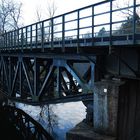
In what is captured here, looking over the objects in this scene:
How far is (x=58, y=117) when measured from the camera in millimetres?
22422

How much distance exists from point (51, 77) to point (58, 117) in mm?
10585

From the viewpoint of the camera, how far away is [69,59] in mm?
10719

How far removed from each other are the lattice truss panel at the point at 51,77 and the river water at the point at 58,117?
11.9ft

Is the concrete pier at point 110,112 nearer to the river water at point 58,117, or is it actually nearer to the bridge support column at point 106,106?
the bridge support column at point 106,106

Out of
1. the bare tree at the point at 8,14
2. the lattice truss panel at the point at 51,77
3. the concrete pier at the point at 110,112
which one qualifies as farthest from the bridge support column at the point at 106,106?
the bare tree at the point at 8,14

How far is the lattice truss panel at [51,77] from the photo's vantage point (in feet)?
33.1

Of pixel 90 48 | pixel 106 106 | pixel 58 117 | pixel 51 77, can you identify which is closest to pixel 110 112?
pixel 106 106

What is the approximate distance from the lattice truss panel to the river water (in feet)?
11.9

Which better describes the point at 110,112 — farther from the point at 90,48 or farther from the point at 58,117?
the point at 58,117

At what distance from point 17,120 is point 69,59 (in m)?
13.4

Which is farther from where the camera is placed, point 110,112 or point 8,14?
point 8,14

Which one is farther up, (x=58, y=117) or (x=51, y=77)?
(x=51, y=77)

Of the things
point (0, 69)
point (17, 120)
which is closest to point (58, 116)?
point (17, 120)

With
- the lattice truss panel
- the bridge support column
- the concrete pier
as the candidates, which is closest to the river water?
the lattice truss panel
